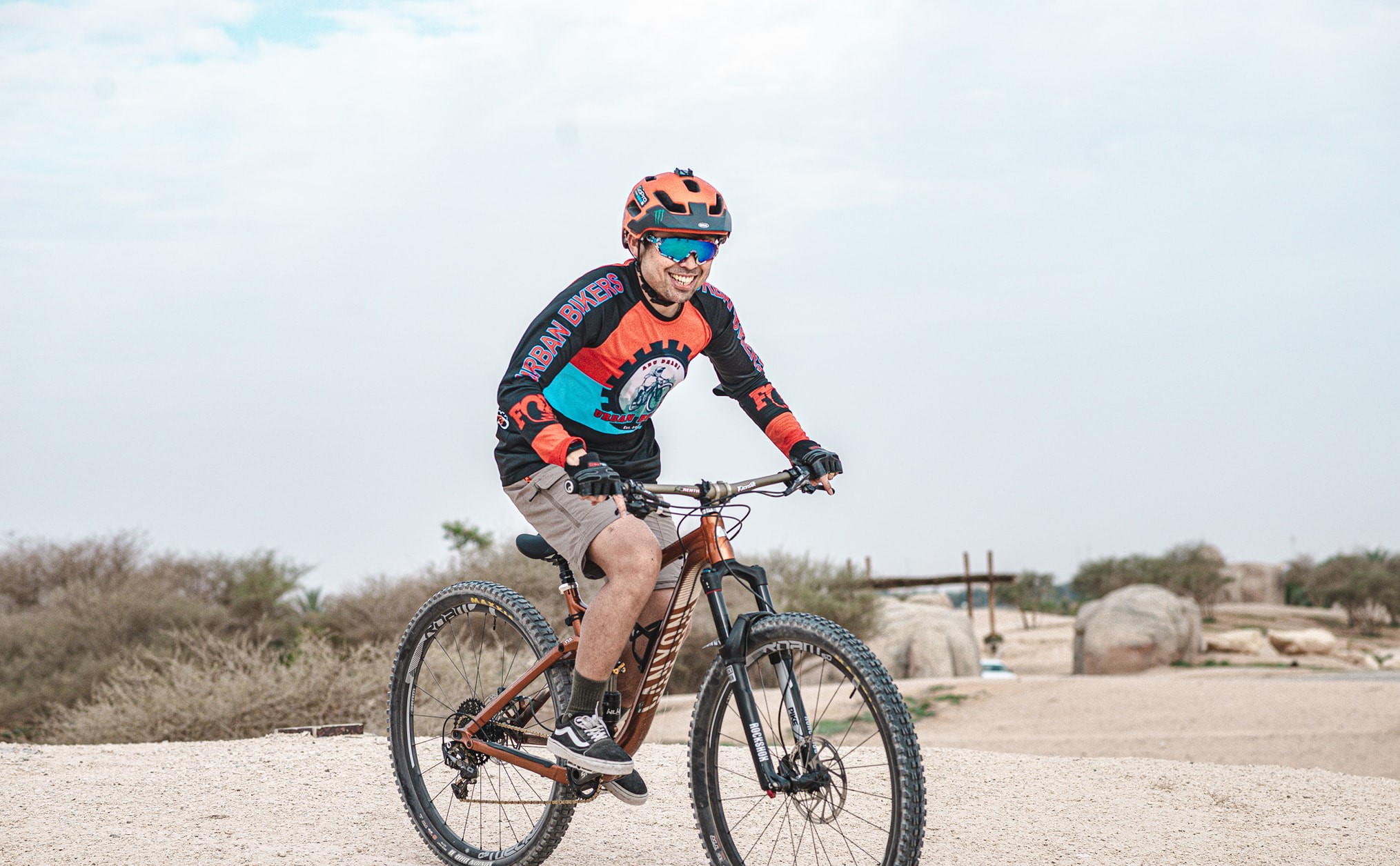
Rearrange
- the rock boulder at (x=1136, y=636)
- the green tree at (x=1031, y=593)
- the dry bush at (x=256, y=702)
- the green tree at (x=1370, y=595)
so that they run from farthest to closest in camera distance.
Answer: the green tree at (x=1031, y=593) < the green tree at (x=1370, y=595) < the rock boulder at (x=1136, y=636) < the dry bush at (x=256, y=702)

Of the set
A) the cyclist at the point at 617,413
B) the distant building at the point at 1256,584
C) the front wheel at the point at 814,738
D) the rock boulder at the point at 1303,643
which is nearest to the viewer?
the front wheel at the point at 814,738

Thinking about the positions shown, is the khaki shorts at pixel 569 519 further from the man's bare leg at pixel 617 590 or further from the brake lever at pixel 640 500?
the brake lever at pixel 640 500

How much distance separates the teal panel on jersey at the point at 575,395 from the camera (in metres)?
4.06

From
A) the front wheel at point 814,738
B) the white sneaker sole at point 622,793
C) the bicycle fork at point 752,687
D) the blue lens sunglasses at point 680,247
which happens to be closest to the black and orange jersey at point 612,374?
the blue lens sunglasses at point 680,247

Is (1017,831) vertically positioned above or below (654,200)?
below

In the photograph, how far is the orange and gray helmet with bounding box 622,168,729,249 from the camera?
152 inches

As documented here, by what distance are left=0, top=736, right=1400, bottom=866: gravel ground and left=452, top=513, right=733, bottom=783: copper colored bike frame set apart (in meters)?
0.76

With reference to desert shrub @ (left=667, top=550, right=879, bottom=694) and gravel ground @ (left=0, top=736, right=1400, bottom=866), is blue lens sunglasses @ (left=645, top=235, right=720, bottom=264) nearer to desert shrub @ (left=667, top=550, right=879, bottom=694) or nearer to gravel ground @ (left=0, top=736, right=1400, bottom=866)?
gravel ground @ (left=0, top=736, right=1400, bottom=866)

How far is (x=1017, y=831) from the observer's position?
18.2 ft

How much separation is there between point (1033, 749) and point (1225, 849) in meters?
6.46

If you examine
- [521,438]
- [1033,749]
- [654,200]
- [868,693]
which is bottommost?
[1033,749]

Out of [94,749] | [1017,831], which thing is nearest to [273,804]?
[94,749]

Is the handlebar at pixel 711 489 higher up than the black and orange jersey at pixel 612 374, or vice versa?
the black and orange jersey at pixel 612 374

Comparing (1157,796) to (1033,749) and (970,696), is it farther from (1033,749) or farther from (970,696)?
(970,696)
